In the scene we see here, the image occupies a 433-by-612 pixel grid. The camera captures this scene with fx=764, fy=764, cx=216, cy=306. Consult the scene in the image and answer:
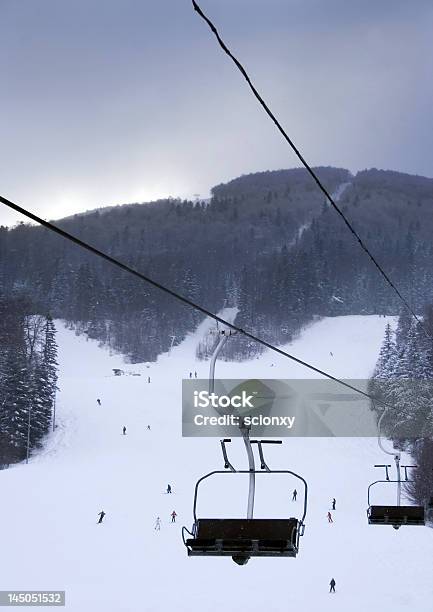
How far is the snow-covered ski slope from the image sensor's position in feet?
87.4

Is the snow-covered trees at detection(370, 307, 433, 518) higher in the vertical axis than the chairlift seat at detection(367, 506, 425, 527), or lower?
higher

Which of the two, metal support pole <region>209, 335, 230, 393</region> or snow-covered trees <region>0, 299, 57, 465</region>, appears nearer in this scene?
metal support pole <region>209, 335, 230, 393</region>

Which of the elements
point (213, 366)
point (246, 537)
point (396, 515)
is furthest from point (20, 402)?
point (213, 366)

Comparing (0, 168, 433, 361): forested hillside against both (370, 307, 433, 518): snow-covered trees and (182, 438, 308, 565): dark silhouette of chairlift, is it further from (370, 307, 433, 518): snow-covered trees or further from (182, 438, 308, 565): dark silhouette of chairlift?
(182, 438, 308, 565): dark silhouette of chairlift

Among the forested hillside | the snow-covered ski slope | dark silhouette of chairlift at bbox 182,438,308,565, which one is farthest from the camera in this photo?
the forested hillside

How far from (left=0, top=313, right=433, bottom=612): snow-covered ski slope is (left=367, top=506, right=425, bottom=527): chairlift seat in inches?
449

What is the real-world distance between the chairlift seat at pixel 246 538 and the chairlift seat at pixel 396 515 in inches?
299

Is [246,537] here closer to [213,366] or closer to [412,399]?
[213,366]

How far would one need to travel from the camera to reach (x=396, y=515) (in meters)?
15.1

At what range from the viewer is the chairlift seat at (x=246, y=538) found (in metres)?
7.73

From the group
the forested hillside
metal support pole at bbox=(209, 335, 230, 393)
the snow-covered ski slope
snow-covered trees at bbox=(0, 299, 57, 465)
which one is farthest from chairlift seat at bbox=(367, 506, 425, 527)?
the forested hillside

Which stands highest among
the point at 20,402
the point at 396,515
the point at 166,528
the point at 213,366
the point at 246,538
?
the point at 20,402

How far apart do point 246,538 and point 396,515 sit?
8117 mm

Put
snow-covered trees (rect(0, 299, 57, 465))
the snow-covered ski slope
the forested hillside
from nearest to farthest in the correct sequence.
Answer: the snow-covered ski slope → snow-covered trees (rect(0, 299, 57, 465)) → the forested hillside
